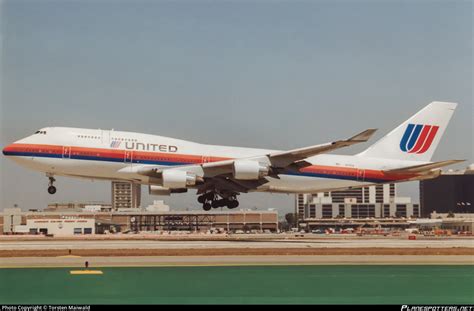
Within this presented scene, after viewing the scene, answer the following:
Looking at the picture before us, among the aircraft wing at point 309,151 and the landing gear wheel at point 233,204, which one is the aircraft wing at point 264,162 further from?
the landing gear wheel at point 233,204

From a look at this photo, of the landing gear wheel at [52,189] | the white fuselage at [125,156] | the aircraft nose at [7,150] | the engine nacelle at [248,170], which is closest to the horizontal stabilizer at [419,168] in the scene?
the white fuselage at [125,156]

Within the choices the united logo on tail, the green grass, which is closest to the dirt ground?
the green grass

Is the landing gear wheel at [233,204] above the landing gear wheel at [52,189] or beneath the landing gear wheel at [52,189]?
beneath

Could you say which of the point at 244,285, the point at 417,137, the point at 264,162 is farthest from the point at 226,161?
the point at 244,285

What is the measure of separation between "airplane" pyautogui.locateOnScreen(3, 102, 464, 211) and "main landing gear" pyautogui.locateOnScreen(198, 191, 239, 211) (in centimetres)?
8

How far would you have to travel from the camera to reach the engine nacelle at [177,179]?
5744 cm

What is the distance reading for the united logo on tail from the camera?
217 feet

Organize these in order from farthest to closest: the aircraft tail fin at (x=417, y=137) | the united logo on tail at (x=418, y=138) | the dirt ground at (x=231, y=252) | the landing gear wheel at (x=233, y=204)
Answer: the united logo on tail at (x=418, y=138) → the aircraft tail fin at (x=417, y=137) → the landing gear wheel at (x=233, y=204) → the dirt ground at (x=231, y=252)

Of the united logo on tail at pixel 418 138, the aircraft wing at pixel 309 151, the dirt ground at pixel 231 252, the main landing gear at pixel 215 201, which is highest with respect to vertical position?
the united logo on tail at pixel 418 138

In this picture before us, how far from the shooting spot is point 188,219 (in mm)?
137625

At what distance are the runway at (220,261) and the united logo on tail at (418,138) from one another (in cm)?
2041

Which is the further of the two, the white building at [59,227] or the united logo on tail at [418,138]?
the white building at [59,227]

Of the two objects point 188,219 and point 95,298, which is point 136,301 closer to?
point 95,298

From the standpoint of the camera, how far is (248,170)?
5809cm
